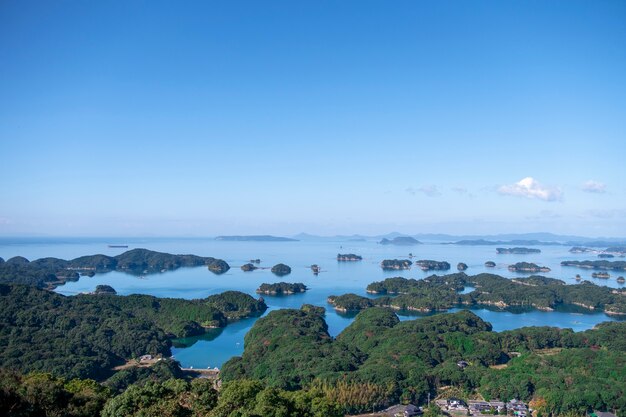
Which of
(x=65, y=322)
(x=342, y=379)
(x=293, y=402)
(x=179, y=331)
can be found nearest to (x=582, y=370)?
(x=342, y=379)

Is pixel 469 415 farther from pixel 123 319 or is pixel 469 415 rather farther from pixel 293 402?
pixel 123 319

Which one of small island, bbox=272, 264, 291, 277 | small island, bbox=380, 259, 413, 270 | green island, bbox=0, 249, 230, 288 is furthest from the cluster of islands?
small island, bbox=380, 259, 413, 270

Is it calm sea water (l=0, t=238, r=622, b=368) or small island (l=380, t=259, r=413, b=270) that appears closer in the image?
calm sea water (l=0, t=238, r=622, b=368)

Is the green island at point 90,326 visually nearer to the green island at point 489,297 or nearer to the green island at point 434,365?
the green island at point 434,365

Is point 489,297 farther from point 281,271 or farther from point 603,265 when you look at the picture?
point 603,265

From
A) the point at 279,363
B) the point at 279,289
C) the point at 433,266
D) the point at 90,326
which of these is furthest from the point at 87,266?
the point at 279,363

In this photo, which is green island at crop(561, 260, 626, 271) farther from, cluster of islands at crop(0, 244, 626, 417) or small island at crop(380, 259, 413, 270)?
cluster of islands at crop(0, 244, 626, 417)
